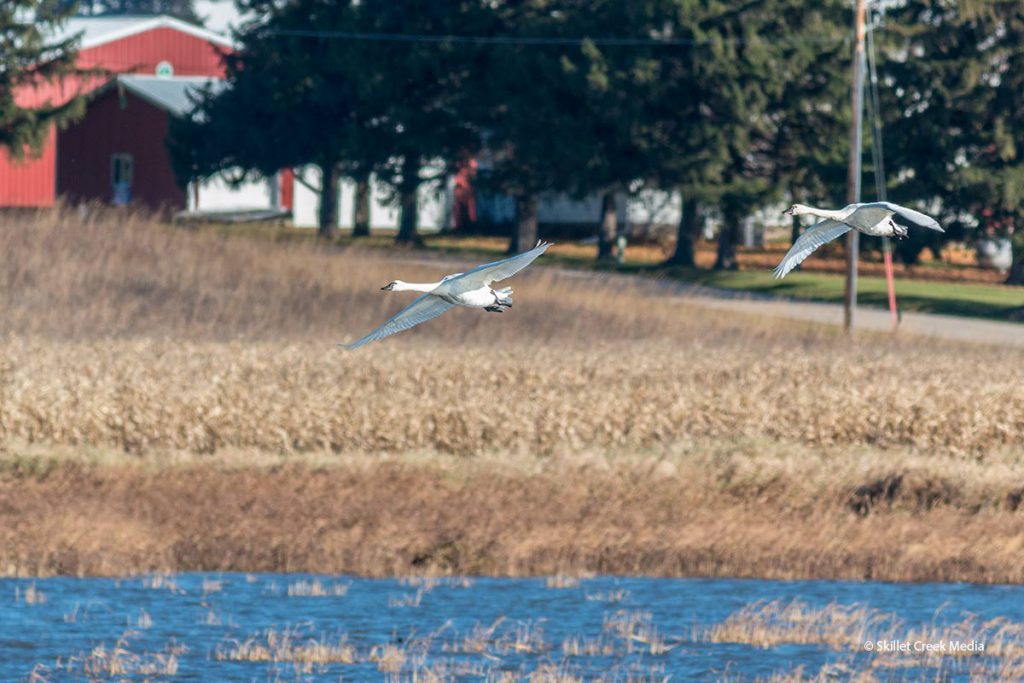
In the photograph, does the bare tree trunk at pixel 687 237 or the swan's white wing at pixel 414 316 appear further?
the bare tree trunk at pixel 687 237

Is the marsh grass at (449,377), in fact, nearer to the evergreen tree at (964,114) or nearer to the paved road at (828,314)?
the paved road at (828,314)

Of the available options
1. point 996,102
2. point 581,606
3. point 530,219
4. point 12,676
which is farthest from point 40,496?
point 530,219

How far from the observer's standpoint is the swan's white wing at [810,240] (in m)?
6.37

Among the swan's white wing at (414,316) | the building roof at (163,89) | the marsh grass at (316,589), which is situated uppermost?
the building roof at (163,89)

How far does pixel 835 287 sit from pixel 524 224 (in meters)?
14.3

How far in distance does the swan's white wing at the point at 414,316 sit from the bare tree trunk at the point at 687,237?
55946 mm

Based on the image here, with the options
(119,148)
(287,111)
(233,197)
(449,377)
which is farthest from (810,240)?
(233,197)

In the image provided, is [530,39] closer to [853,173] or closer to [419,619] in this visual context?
[853,173]

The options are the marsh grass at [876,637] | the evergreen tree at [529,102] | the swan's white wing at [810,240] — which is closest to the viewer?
the swan's white wing at [810,240]

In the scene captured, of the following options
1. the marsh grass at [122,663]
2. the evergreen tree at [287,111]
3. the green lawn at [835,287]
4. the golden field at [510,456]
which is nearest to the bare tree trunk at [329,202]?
the evergreen tree at [287,111]

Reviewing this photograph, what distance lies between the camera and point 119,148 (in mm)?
81062

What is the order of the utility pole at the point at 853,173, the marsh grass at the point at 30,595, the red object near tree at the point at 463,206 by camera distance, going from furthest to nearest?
→ the red object near tree at the point at 463,206 → the utility pole at the point at 853,173 → the marsh grass at the point at 30,595

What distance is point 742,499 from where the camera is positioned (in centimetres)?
2603

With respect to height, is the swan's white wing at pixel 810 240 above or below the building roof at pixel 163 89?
below
